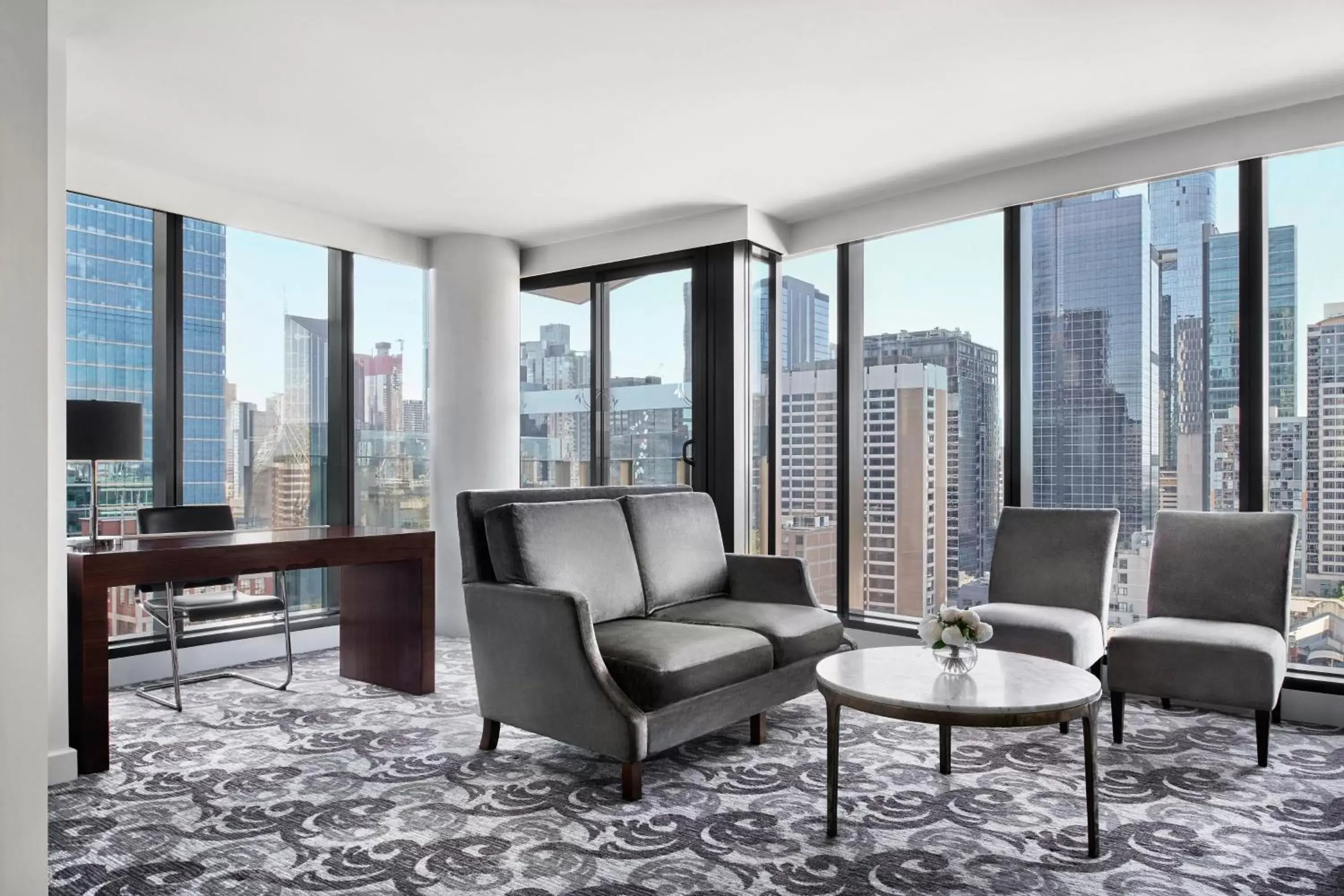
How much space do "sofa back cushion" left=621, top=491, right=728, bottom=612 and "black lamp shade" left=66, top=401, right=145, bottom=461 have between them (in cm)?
205

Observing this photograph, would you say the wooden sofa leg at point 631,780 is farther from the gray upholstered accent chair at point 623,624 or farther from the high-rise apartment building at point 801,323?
the high-rise apartment building at point 801,323

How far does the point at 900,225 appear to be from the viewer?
15.6 feet

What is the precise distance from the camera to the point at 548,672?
288 cm

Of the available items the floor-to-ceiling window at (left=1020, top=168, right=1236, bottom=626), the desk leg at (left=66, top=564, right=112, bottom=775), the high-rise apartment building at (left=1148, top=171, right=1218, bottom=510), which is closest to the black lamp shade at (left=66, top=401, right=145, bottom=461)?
the desk leg at (left=66, top=564, right=112, bottom=775)

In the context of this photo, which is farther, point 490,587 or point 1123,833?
point 490,587

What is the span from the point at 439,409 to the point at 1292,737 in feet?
16.0

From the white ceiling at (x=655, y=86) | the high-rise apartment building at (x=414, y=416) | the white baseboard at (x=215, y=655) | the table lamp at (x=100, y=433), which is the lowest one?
the white baseboard at (x=215, y=655)

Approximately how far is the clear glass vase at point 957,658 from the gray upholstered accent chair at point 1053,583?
90 centimetres

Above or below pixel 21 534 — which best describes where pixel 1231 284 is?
above

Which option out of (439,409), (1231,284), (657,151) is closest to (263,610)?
(439,409)

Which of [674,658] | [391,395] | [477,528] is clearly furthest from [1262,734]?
[391,395]

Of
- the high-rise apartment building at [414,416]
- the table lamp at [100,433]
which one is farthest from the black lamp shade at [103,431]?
the high-rise apartment building at [414,416]

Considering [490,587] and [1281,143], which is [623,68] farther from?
[1281,143]

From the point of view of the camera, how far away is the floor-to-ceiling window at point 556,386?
5.88m
